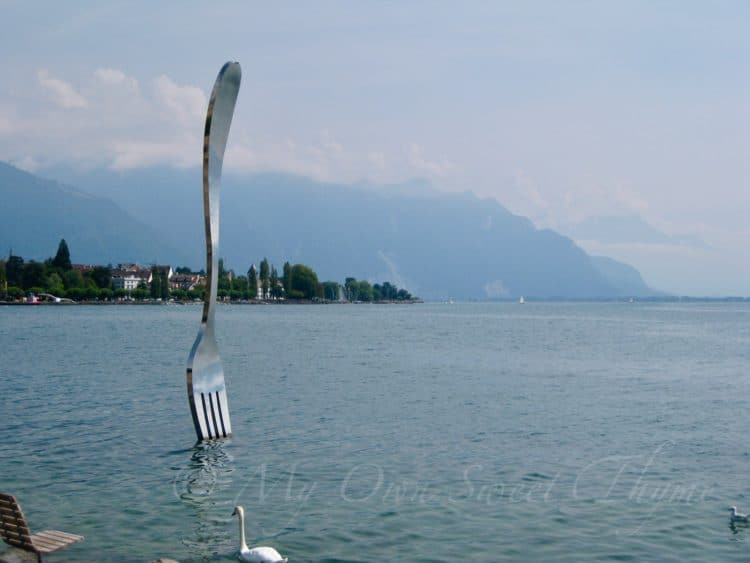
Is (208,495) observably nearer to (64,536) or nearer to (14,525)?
(64,536)

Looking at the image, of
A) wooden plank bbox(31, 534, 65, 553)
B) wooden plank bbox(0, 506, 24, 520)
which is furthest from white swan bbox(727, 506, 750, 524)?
wooden plank bbox(0, 506, 24, 520)

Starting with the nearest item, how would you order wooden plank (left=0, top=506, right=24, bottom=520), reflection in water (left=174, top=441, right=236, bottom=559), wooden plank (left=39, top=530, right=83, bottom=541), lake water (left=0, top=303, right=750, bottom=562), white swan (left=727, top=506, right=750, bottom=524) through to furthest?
wooden plank (left=0, top=506, right=24, bottom=520) < wooden plank (left=39, top=530, right=83, bottom=541) < reflection in water (left=174, top=441, right=236, bottom=559) < lake water (left=0, top=303, right=750, bottom=562) < white swan (left=727, top=506, right=750, bottom=524)

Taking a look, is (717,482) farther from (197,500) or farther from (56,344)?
(56,344)

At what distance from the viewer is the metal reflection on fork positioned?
19.9m

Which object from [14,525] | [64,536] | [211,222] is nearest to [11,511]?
[14,525]

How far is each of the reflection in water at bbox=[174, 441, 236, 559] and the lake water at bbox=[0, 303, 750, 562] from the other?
55mm

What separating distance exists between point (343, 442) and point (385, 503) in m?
6.40

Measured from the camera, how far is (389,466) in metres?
19.9

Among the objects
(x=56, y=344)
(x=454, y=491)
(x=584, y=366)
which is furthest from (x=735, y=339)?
(x=454, y=491)

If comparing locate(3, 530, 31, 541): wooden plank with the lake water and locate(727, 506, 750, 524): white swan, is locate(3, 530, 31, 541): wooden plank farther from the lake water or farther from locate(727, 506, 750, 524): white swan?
locate(727, 506, 750, 524): white swan

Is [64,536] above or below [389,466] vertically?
above

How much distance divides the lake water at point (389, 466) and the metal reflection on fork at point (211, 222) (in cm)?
174

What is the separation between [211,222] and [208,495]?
619cm

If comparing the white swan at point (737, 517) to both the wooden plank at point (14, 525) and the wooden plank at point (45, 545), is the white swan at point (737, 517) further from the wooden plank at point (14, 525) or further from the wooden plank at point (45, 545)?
the wooden plank at point (14, 525)
